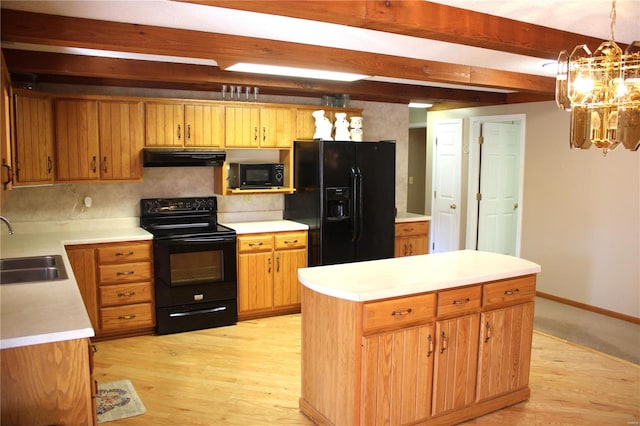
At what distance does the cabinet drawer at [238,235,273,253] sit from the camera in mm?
4879

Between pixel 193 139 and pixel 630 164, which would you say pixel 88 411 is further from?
pixel 630 164

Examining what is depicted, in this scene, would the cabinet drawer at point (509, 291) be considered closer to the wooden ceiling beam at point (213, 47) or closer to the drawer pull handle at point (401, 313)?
the drawer pull handle at point (401, 313)

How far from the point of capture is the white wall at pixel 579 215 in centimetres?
516

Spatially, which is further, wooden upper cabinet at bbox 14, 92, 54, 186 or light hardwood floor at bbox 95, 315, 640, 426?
wooden upper cabinet at bbox 14, 92, 54, 186

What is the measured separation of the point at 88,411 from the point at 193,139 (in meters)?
3.16

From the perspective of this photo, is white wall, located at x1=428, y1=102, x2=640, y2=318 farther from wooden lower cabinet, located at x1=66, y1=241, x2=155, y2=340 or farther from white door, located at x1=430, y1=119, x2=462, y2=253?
wooden lower cabinet, located at x1=66, y1=241, x2=155, y2=340

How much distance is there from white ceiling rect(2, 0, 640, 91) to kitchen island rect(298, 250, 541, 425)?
1400 mm

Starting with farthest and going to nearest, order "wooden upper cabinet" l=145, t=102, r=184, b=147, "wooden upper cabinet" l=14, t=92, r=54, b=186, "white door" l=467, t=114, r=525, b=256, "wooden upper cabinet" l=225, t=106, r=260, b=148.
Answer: "white door" l=467, t=114, r=525, b=256
"wooden upper cabinet" l=225, t=106, r=260, b=148
"wooden upper cabinet" l=145, t=102, r=184, b=147
"wooden upper cabinet" l=14, t=92, r=54, b=186

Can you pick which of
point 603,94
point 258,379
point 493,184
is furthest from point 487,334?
point 493,184

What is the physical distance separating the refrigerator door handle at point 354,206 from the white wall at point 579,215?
2224 millimetres

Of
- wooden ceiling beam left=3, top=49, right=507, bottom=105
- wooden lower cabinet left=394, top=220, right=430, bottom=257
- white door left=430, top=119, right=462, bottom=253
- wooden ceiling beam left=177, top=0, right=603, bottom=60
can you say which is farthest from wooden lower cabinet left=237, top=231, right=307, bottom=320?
wooden ceiling beam left=177, top=0, right=603, bottom=60

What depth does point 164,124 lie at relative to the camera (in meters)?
4.76

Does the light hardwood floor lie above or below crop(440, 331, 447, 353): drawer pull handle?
below

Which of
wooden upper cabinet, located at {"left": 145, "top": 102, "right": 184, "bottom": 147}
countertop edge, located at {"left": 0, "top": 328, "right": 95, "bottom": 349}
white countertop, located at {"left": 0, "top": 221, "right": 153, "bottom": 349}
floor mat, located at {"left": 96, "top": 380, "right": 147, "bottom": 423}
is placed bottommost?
floor mat, located at {"left": 96, "top": 380, "right": 147, "bottom": 423}
